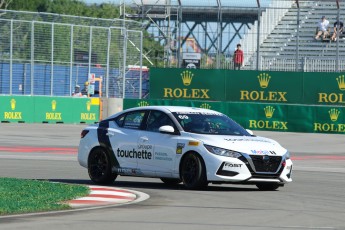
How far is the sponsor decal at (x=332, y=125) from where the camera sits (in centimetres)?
3684

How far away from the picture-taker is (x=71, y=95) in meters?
43.2

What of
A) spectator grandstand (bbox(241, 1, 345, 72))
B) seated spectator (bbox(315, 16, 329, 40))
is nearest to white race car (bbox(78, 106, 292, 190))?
spectator grandstand (bbox(241, 1, 345, 72))

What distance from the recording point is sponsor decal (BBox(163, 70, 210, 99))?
41.7 meters

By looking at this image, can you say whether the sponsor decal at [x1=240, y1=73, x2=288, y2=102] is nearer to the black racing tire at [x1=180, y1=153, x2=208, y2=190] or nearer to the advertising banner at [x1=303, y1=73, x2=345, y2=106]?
the advertising banner at [x1=303, y1=73, x2=345, y2=106]

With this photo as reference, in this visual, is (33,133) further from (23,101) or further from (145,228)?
(145,228)

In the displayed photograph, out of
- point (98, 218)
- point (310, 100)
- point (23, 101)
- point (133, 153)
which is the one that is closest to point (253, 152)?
point (133, 153)

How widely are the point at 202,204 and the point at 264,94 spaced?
2652 cm

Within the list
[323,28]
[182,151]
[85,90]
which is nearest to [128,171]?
[182,151]

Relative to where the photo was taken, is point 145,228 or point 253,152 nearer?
point 145,228

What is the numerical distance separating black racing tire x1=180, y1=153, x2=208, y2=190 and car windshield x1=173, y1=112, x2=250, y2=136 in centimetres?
62

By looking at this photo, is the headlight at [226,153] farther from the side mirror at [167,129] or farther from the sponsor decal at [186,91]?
the sponsor decal at [186,91]

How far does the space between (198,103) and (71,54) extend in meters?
6.40

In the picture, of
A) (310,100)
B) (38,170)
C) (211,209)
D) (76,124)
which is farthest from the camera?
(76,124)

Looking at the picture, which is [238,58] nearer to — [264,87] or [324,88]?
[264,87]
